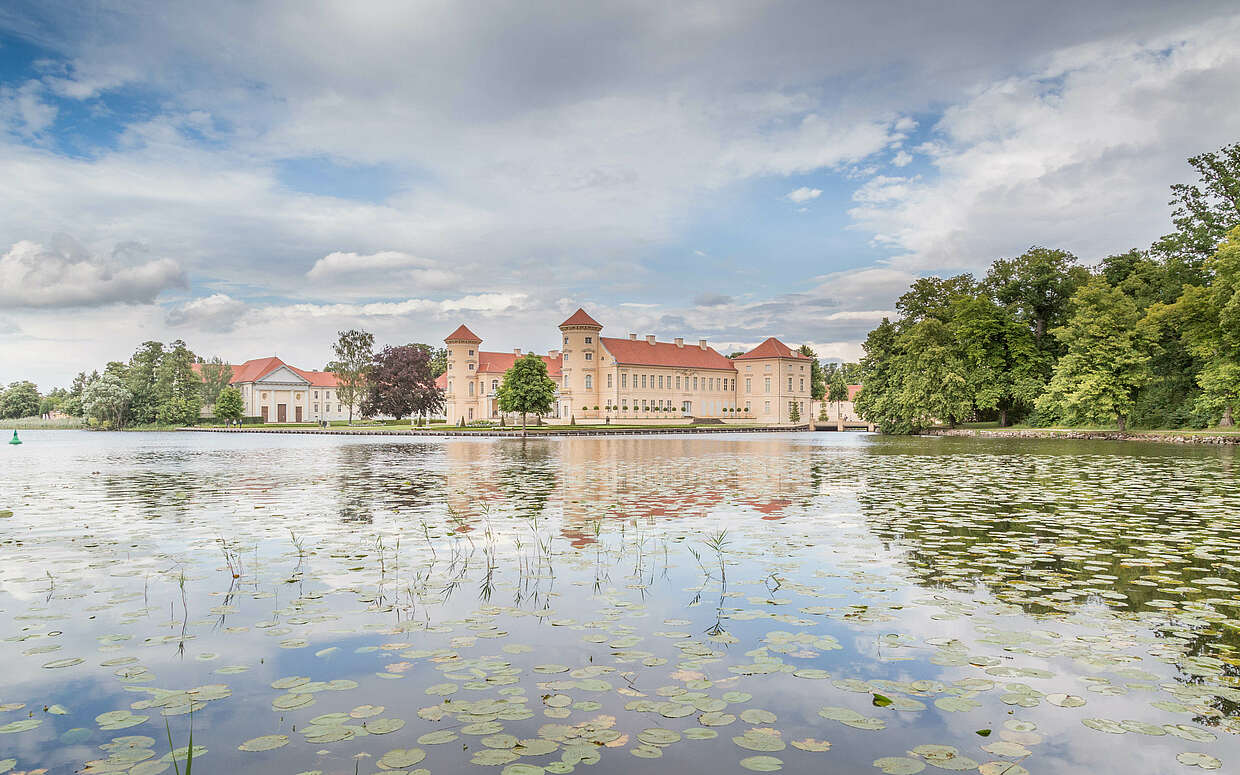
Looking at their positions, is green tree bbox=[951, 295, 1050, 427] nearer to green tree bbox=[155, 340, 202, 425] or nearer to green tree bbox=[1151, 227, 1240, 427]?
green tree bbox=[1151, 227, 1240, 427]

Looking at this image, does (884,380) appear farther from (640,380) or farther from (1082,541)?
(1082,541)

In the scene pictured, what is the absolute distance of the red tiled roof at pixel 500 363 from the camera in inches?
4001

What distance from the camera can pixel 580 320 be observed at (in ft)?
311

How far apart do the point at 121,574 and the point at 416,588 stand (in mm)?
3268

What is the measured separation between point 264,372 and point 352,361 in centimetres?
3950

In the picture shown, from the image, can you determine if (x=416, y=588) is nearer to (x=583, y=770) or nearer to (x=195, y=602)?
(x=195, y=602)

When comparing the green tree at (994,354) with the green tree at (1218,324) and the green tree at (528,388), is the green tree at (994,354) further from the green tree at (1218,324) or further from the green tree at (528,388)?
the green tree at (528,388)

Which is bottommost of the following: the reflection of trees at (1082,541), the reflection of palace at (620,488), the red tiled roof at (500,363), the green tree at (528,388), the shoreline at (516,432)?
the reflection of trees at (1082,541)

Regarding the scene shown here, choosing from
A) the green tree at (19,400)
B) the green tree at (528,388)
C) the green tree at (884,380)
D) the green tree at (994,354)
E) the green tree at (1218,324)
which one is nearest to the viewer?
the green tree at (1218,324)

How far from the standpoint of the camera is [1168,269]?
166 ft

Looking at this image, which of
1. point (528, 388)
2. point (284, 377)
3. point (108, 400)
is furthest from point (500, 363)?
point (108, 400)

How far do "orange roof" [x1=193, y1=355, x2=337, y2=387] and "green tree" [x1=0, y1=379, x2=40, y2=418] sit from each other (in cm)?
3128

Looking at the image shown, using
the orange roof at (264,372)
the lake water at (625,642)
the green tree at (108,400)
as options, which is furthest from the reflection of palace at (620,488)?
the orange roof at (264,372)

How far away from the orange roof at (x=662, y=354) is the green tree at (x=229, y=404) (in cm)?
4863
